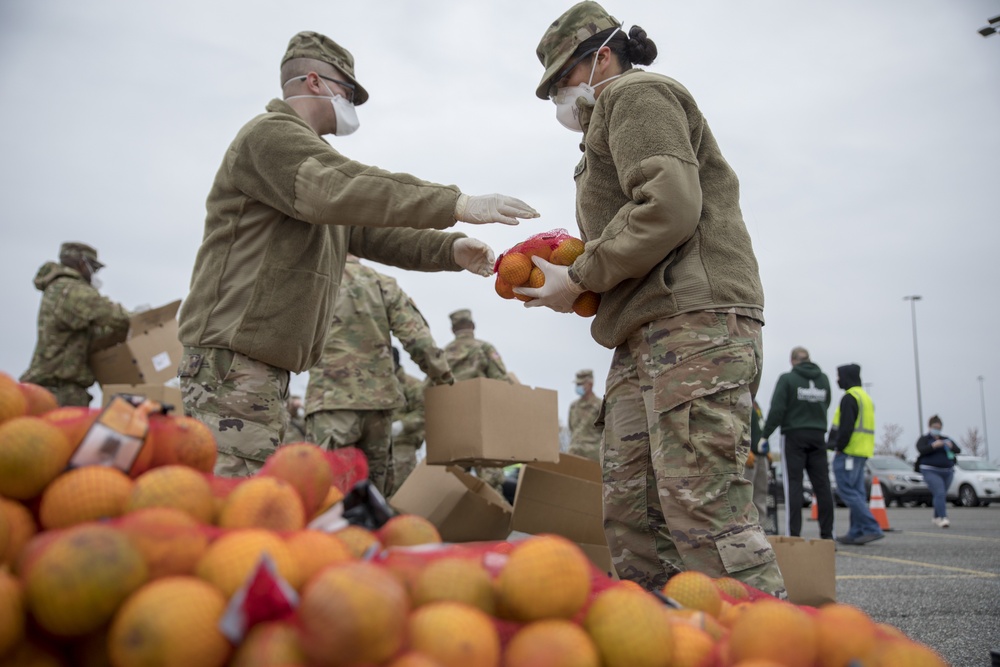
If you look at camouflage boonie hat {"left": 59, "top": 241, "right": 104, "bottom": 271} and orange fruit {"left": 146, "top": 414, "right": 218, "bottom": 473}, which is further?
camouflage boonie hat {"left": 59, "top": 241, "right": 104, "bottom": 271}

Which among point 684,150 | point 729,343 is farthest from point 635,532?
point 684,150

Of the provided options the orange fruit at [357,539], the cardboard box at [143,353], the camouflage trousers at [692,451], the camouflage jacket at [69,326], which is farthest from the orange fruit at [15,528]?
the camouflage jacket at [69,326]

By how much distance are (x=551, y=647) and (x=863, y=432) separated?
1027cm

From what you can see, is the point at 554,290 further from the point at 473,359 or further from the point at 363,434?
the point at 473,359

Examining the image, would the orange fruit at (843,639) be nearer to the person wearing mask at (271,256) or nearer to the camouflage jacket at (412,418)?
the person wearing mask at (271,256)

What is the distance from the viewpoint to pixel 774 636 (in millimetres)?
1160

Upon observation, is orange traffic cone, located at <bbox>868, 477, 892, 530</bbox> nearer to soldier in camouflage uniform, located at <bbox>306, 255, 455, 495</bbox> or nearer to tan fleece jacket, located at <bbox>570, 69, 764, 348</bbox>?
soldier in camouflage uniform, located at <bbox>306, 255, 455, 495</bbox>

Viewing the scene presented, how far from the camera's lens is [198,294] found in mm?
3051

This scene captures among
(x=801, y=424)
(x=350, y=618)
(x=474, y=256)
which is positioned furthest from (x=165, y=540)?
(x=801, y=424)

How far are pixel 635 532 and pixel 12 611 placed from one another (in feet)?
7.08

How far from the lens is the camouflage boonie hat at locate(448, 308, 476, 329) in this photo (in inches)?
363

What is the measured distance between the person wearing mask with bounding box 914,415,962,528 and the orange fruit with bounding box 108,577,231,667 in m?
13.7

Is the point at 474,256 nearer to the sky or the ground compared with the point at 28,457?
nearer to the sky

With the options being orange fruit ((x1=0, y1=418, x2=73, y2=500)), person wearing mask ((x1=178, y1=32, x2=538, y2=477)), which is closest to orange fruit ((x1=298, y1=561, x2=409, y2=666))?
orange fruit ((x1=0, y1=418, x2=73, y2=500))
